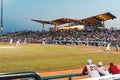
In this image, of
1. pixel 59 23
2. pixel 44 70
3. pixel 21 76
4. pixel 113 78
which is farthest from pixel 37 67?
pixel 59 23

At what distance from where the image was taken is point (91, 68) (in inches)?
471

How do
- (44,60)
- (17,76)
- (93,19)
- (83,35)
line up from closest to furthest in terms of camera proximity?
(17,76), (44,60), (83,35), (93,19)

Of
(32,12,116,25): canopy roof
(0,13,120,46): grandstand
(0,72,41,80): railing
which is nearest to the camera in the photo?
(0,72,41,80): railing

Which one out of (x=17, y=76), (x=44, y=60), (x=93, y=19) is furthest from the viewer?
(x=93, y=19)

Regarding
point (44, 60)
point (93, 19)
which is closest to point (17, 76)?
point (44, 60)

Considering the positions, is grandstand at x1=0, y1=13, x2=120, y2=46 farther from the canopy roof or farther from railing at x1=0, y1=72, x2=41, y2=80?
railing at x1=0, y1=72, x2=41, y2=80

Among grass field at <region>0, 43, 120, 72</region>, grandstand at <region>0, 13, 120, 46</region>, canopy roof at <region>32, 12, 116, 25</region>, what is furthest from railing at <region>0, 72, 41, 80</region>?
canopy roof at <region>32, 12, 116, 25</region>

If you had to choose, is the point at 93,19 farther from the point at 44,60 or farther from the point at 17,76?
the point at 17,76

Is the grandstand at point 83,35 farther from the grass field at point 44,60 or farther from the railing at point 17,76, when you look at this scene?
the railing at point 17,76

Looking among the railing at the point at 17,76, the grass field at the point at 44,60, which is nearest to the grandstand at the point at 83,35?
the grass field at the point at 44,60

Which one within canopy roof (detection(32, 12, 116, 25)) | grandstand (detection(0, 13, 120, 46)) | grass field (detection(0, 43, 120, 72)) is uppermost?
canopy roof (detection(32, 12, 116, 25))

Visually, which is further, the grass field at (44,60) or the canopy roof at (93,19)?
the canopy roof at (93,19)

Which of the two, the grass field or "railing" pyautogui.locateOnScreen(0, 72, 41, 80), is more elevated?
"railing" pyautogui.locateOnScreen(0, 72, 41, 80)

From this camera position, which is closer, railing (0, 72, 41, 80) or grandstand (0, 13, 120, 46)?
railing (0, 72, 41, 80)
